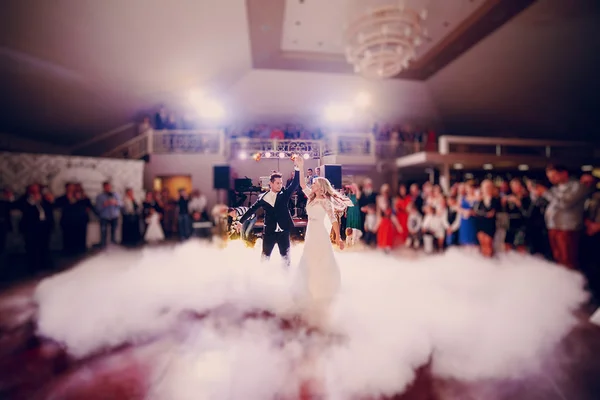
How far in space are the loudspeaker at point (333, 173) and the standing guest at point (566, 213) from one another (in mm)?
4811

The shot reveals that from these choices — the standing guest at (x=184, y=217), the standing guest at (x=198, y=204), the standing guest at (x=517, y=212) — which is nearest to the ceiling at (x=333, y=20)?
the standing guest at (x=198, y=204)

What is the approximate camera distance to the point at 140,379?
2.18m

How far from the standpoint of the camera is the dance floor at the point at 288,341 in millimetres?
2031

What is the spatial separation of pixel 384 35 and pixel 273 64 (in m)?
6.49

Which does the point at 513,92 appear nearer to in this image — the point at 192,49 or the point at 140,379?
the point at 192,49

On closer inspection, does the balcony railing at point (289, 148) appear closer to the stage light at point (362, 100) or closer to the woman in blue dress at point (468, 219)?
the woman in blue dress at point (468, 219)

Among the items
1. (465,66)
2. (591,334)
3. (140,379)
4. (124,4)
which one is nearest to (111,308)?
(140,379)

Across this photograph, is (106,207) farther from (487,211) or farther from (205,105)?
(487,211)

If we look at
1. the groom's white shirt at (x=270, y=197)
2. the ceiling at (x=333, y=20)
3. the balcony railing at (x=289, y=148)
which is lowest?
the groom's white shirt at (x=270, y=197)

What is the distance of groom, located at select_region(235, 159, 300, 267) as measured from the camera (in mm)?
1683

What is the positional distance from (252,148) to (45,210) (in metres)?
6.17

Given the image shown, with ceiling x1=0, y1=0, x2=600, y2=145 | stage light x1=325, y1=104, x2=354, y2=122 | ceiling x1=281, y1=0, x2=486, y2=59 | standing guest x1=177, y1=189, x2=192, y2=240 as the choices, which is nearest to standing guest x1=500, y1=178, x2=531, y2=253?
ceiling x1=0, y1=0, x2=600, y2=145

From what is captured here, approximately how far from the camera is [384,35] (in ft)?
18.5

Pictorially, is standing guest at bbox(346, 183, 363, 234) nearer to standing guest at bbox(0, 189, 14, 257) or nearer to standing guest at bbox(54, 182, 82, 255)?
standing guest at bbox(54, 182, 82, 255)
